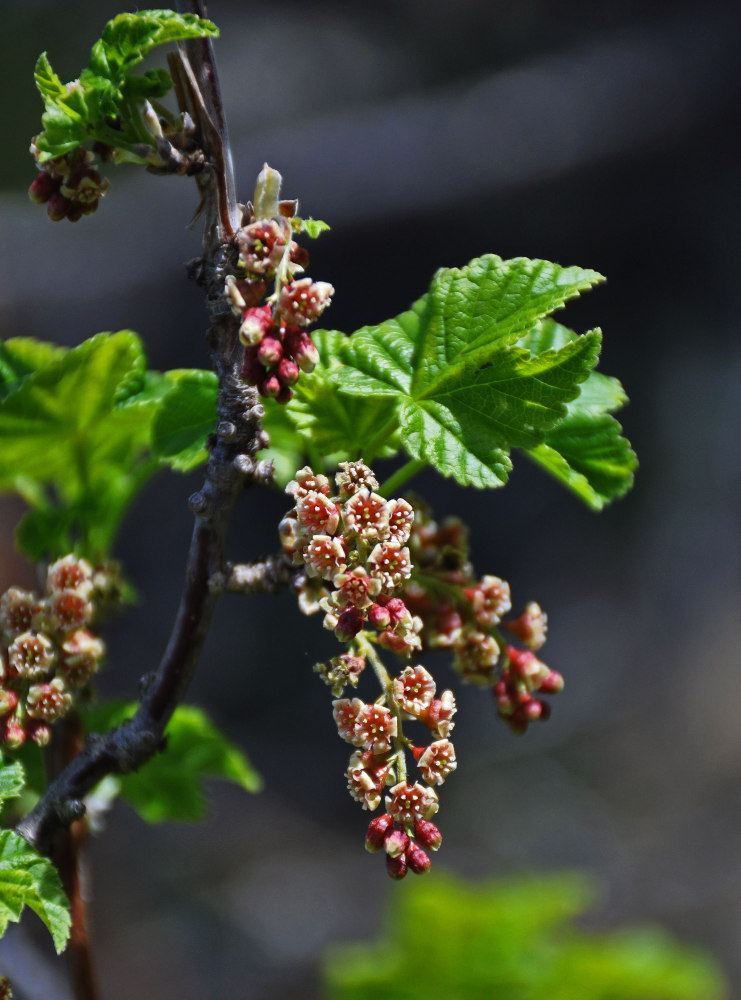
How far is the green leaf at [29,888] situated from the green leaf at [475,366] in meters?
0.41

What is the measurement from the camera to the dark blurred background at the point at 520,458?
336 cm

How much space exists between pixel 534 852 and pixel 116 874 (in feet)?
4.95

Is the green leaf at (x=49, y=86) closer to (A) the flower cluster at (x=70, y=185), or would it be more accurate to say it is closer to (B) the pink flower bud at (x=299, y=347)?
(A) the flower cluster at (x=70, y=185)

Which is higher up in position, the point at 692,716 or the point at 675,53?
the point at 675,53

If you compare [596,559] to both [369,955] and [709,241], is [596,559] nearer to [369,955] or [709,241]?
[709,241]

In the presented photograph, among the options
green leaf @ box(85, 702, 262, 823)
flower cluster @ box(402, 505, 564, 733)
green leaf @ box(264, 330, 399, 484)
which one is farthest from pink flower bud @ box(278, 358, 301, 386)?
green leaf @ box(85, 702, 262, 823)

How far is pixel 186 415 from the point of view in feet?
2.74

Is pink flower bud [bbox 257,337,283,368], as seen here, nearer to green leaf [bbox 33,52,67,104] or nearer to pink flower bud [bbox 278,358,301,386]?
pink flower bud [bbox 278,358,301,386]

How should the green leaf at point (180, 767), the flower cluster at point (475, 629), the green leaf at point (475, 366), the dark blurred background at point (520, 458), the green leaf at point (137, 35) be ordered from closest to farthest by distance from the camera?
1. the green leaf at point (137, 35)
2. the green leaf at point (475, 366)
3. the flower cluster at point (475, 629)
4. the green leaf at point (180, 767)
5. the dark blurred background at point (520, 458)

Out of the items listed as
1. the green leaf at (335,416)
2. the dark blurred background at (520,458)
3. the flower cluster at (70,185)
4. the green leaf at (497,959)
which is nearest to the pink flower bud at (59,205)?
the flower cluster at (70,185)

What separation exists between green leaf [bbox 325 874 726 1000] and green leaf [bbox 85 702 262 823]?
0.74 feet

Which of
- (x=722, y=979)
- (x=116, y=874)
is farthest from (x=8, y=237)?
(x=722, y=979)

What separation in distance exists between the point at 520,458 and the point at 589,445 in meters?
2.55

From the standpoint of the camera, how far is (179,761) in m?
1.04
